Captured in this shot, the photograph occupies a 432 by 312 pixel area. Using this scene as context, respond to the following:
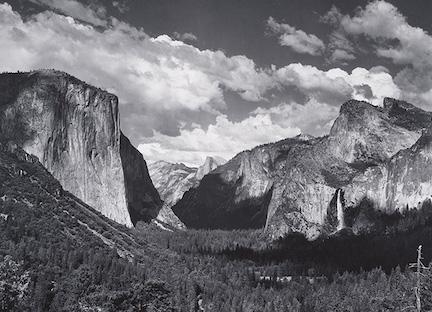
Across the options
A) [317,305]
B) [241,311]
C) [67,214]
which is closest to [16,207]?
[67,214]

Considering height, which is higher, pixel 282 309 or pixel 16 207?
pixel 16 207

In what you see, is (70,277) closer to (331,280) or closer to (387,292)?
(387,292)

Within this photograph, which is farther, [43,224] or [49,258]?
[43,224]

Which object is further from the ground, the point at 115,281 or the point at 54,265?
the point at 54,265

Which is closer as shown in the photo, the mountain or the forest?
the mountain

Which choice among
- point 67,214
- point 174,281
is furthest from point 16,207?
point 174,281

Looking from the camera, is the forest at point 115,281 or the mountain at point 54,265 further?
the forest at point 115,281

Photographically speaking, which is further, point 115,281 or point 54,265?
point 54,265

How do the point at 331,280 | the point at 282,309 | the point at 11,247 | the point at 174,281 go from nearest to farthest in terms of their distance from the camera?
1. the point at 11,247
2. the point at 282,309
3. the point at 174,281
4. the point at 331,280

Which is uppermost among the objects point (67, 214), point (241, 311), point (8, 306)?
point (67, 214)

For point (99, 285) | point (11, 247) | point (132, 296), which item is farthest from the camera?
point (11, 247)
